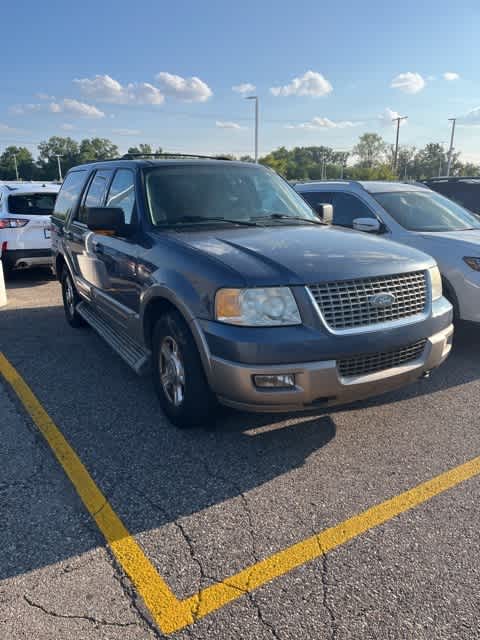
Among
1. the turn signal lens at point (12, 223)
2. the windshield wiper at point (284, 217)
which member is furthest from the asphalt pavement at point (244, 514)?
the turn signal lens at point (12, 223)

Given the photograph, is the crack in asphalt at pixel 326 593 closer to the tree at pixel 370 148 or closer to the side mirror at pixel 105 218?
the side mirror at pixel 105 218

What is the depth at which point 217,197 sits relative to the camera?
429cm

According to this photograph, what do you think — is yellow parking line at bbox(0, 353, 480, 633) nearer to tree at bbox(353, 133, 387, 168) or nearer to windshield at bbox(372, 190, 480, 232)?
windshield at bbox(372, 190, 480, 232)

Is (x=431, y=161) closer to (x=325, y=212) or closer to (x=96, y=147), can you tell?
(x=96, y=147)

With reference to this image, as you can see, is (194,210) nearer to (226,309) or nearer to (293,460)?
(226,309)

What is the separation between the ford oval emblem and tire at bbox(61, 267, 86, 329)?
4060mm

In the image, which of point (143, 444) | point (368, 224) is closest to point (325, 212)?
point (368, 224)

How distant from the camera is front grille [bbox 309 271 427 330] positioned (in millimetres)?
2996

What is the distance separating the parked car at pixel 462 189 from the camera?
912cm

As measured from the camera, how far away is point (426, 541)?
2520mm

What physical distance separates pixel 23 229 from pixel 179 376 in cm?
669

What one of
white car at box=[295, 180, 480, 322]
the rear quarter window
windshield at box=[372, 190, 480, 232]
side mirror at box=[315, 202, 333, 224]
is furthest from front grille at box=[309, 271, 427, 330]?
the rear quarter window

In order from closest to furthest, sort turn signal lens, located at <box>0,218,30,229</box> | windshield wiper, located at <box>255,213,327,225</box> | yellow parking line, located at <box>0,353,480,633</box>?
yellow parking line, located at <box>0,353,480,633</box> → windshield wiper, located at <box>255,213,327,225</box> → turn signal lens, located at <box>0,218,30,229</box>

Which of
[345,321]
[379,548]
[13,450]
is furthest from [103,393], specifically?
[379,548]
